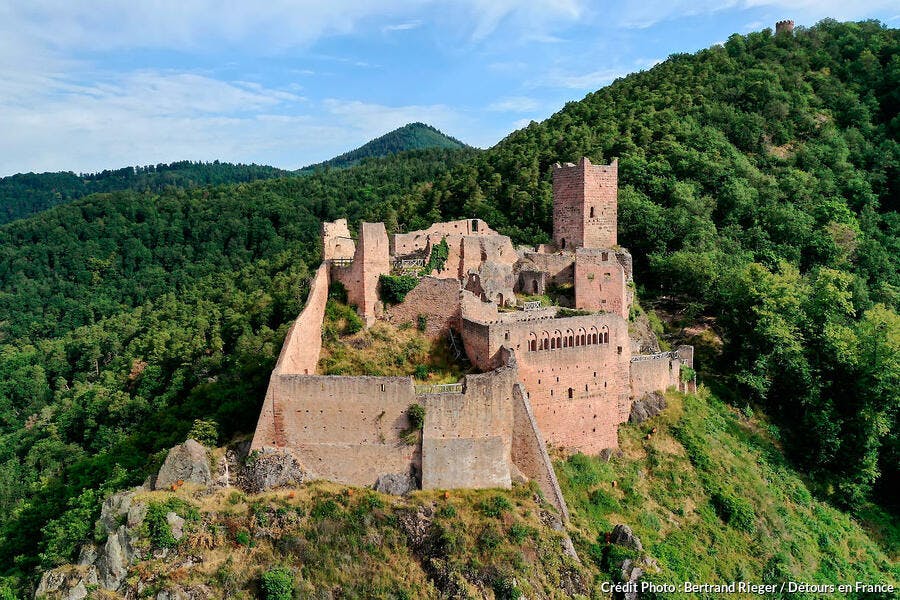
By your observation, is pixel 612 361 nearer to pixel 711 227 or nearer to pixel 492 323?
pixel 492 323

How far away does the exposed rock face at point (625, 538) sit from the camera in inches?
1041

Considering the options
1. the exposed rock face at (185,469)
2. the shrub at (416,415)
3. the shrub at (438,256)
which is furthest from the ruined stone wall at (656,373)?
the exposed rock face at (185,469)

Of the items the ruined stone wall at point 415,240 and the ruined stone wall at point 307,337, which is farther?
the ruined stone wall at point 415,240

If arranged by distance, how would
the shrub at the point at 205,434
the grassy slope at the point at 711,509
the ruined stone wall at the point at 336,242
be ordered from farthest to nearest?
the ruined stone wall at the point at 336,242 → the grassy slope at the point at 711,509 → the shrub at the point at 205,434

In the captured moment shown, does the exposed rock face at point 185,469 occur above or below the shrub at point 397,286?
below

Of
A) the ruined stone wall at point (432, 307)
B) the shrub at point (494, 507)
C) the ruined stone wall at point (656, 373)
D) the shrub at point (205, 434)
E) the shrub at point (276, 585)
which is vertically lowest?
the shrub at point (276, 585)

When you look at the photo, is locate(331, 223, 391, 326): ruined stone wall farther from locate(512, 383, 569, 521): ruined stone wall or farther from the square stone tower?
the square stone tower

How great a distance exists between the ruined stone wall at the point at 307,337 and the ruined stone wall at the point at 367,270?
141 cm

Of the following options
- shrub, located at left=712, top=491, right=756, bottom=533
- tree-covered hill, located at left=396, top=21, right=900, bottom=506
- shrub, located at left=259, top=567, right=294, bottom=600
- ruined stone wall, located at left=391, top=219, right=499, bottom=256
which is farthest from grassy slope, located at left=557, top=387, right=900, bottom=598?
ruined stone wall, located at left=391, top=219, right=499, bottom=256

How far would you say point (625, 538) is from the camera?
2653cm

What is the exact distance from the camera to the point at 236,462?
2728 centimetres

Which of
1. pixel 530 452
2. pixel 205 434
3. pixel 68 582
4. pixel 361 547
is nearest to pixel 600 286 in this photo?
pixel 530 452

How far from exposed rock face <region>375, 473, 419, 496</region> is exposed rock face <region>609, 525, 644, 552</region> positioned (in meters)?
7.86

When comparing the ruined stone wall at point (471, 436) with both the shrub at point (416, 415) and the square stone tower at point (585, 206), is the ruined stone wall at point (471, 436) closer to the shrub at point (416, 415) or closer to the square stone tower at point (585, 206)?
the shrub at point (416, 415)
